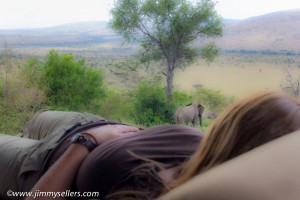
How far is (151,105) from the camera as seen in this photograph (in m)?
2.81

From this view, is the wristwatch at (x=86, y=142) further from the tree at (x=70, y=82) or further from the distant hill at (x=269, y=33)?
the tree at (x=70, y=82)

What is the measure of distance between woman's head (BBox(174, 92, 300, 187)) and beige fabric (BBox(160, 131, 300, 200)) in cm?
13

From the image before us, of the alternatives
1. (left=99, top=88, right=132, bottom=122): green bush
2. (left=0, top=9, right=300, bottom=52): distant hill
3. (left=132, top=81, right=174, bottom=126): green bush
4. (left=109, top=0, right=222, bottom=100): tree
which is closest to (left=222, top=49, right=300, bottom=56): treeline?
(left=0, top=9, right=300, bottom=52): distant hill

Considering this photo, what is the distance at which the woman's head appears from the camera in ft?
1.29

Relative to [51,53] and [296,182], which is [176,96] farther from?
[296,182]

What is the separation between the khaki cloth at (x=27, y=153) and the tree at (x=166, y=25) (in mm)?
2792

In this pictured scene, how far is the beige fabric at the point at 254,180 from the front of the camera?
22 centimetres

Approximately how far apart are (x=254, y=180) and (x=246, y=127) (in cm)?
19

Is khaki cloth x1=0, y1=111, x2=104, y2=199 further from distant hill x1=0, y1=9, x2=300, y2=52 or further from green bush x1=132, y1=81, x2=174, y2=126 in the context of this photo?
green bush x1=132, y1=81, x2=174, y2=126

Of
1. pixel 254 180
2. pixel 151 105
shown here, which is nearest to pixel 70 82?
pixel 151 105

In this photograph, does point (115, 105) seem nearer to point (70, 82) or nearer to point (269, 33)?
point (70, 82)

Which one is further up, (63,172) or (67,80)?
(63,172)

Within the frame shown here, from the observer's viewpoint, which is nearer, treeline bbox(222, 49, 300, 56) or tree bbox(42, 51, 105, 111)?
treeline bbox(222, 49, 300, 56)

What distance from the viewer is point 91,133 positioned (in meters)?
0.67
